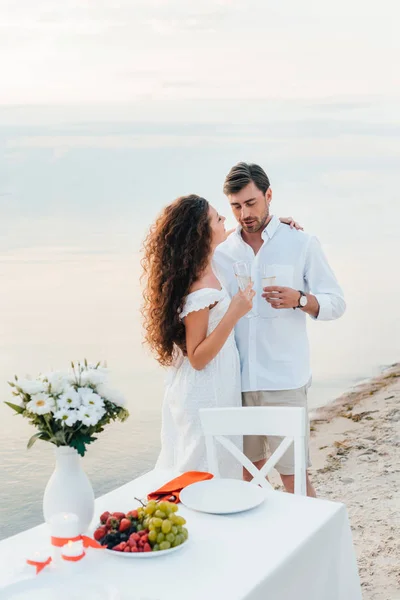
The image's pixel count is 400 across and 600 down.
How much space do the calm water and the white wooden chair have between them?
13.2ft

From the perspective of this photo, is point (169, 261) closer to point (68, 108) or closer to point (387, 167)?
point (387, 167)

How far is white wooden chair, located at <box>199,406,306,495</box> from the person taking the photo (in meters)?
2.56

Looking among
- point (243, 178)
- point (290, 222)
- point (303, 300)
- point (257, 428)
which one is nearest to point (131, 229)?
point (290, 222)

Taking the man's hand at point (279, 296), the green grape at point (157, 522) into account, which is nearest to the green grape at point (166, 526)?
the green grape at point (157, 522)

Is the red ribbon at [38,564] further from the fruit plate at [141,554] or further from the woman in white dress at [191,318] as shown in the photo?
the woman in white dress at [191,318]

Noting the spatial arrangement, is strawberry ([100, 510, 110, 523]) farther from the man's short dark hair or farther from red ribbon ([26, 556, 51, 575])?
the man's short dark hair

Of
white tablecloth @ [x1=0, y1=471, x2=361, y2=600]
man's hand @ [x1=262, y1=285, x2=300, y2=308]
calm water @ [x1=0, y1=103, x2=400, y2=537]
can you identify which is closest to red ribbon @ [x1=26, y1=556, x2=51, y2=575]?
white tablecloth @ [x1=0, y1=471, x2=361, y2=600]

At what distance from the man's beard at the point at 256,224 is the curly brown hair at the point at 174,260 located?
29cm

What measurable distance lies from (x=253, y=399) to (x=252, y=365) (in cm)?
15

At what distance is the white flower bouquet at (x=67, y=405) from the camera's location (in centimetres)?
176

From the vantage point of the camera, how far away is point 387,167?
18.0m

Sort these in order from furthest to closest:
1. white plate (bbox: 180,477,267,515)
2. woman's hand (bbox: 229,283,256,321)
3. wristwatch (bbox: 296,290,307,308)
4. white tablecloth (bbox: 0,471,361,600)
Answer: wristwatch (bbox: 296,290,307,308) < woman's hand (bbox: 229,283,256,321) < white plate (bbox: 180,477,267,515) < white tablecloth (bbox: 0,471,361,600)

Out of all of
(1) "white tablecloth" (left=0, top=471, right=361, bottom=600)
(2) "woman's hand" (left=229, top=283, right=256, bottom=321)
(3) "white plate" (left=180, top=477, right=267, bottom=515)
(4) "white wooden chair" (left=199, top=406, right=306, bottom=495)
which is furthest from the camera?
(2) "woman's hand" (left=229, top=283, right=256, bottom=321)

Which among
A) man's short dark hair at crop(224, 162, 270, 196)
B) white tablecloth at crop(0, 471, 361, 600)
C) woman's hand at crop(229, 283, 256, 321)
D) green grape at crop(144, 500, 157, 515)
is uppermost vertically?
man's short dark hair at crop(224, 162, 270, 196)
